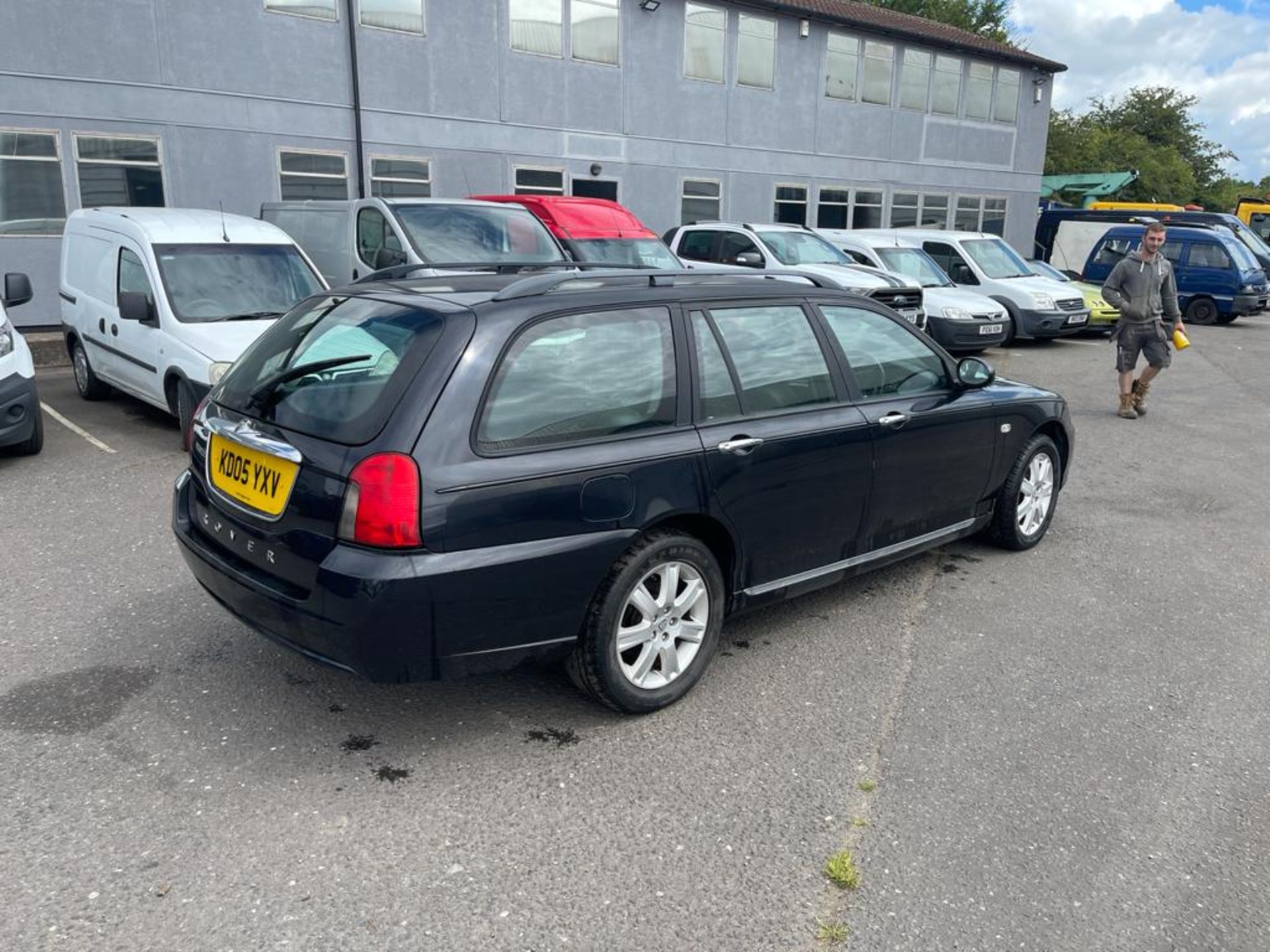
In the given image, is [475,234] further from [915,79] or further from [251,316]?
[915,79]

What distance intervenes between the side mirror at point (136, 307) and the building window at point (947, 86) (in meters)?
22.3

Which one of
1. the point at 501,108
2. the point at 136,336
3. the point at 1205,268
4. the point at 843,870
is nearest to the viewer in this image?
the point at 843,870

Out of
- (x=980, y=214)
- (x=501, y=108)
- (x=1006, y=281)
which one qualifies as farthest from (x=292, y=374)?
(x=980, y=214)

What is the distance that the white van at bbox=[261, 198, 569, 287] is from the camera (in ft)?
32.4

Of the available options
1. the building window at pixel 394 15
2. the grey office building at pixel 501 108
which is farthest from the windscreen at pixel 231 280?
the building window at pixel 394 15

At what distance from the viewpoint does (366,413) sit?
321 centimetres

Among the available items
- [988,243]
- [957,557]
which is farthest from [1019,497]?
[988,243]

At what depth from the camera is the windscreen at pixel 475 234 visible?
9875 millimetres

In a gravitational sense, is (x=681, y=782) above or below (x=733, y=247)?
below

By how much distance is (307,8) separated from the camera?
49.3 feet

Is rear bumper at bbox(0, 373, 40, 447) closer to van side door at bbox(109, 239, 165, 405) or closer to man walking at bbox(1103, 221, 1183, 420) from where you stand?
van side door at bbox(109, 239, 165, 405)

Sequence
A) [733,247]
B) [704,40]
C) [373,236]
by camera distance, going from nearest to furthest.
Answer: [373,236] → [733,247] → [704,40]

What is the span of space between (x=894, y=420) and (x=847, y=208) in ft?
66.9

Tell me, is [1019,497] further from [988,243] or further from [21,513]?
[988,243]
